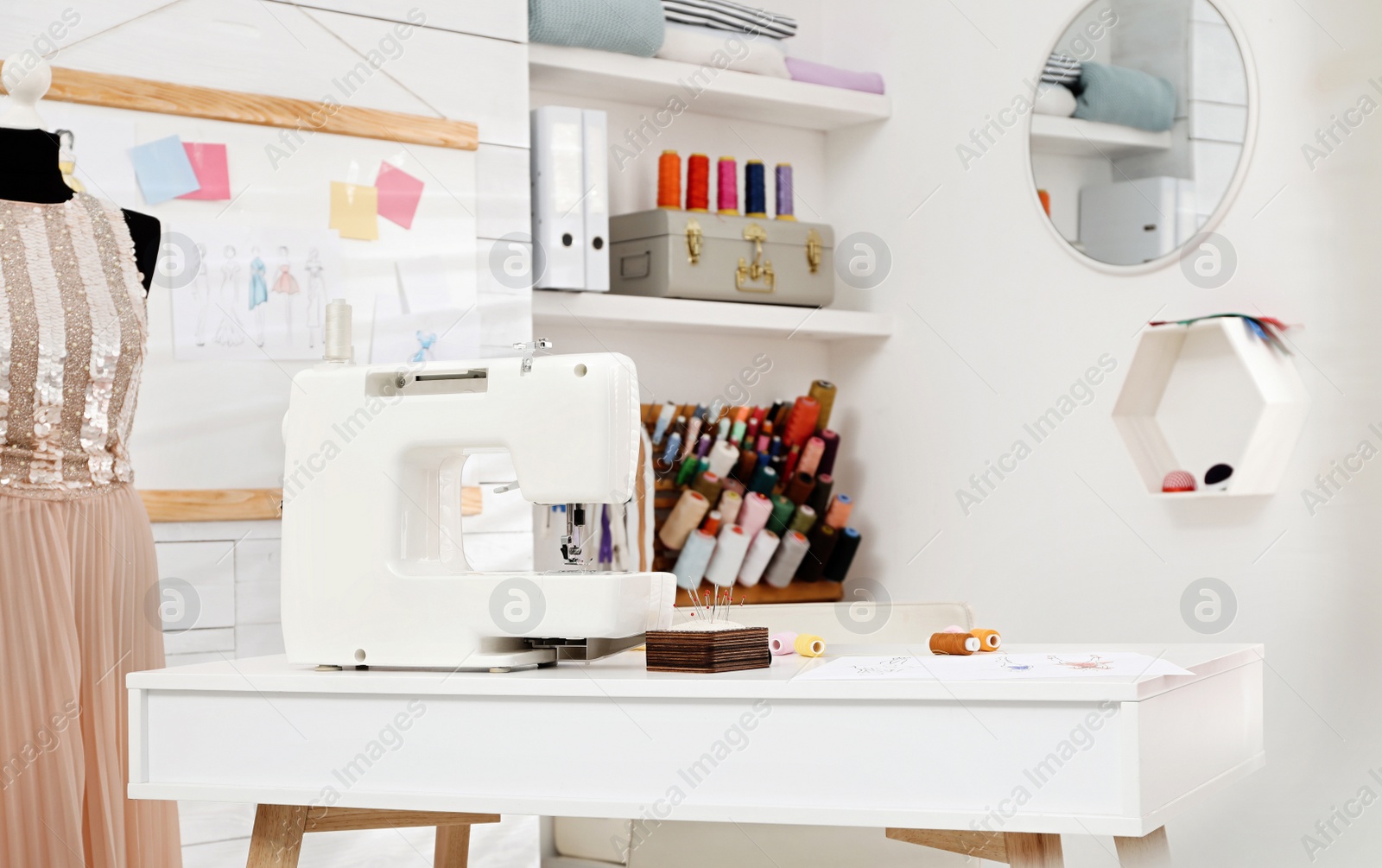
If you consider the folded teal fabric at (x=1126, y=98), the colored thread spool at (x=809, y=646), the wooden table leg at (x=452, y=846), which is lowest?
the wooden table leg at (x=452, y=846)

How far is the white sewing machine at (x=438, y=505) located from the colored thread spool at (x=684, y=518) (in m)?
1.50

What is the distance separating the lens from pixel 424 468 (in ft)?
4.82

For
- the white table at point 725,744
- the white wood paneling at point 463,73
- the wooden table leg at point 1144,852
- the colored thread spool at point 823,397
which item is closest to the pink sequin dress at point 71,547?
the white table at point 725,744

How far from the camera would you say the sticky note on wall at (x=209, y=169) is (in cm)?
222

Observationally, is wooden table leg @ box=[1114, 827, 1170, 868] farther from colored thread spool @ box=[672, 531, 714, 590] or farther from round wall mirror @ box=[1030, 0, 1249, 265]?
colored thread spool @ box=[672, 531, 714, 590]

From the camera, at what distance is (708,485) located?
3.03 metres

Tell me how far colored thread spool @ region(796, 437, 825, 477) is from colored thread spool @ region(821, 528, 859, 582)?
0.61 ft

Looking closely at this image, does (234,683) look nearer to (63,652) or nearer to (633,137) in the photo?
(63,652)

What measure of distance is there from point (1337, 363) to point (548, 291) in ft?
5.11

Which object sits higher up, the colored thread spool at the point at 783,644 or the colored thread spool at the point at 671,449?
the colored thread spool at the point at 671,449

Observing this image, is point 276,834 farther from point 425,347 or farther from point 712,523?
point 712,523

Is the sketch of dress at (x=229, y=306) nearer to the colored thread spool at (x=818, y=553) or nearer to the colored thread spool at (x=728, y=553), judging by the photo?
the colored thread spool at (x=728, y=553)

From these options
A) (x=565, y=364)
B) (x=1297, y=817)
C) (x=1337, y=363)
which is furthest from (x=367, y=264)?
(x=1297, y=817)

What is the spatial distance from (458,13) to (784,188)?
105 cm
